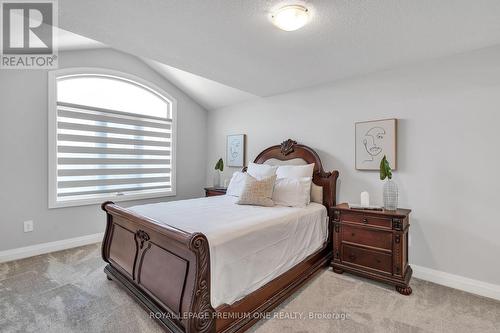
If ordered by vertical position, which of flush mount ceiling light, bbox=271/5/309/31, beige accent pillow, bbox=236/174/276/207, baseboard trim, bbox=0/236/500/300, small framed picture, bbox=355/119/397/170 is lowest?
baseboard trim, bbox=0/236/500/300

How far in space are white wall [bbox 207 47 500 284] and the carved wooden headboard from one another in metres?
0.16

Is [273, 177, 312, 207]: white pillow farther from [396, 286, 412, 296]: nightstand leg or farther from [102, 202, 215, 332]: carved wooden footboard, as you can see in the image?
[102, 202, 215, 332]: carved wooden footboard

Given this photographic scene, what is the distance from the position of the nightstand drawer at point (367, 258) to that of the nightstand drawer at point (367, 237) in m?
0.08

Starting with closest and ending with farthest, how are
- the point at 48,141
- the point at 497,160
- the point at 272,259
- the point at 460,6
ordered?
the point at 460,6
the point at 272,259
the point at 497,160
the point at 48,141

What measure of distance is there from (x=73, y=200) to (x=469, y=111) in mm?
4928

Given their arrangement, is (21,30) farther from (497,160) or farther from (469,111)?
(497,160)

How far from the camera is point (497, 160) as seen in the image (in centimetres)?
223

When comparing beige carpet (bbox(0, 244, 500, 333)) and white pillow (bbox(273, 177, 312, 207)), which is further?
white pillow (bbox(273, 177, 312, 207))

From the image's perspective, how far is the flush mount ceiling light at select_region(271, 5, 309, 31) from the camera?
1.70 metres

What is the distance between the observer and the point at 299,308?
2037 mm

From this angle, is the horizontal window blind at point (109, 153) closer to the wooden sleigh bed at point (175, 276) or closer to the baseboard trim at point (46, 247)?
the baseboard trim at point (46, 247)

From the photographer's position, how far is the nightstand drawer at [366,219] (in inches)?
93.9

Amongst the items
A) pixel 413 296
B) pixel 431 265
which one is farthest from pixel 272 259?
pixel 431 265

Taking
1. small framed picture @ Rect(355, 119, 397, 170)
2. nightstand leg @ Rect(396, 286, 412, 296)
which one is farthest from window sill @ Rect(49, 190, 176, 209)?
nightstand leg @ Rect(396, 286, 412, 296)
